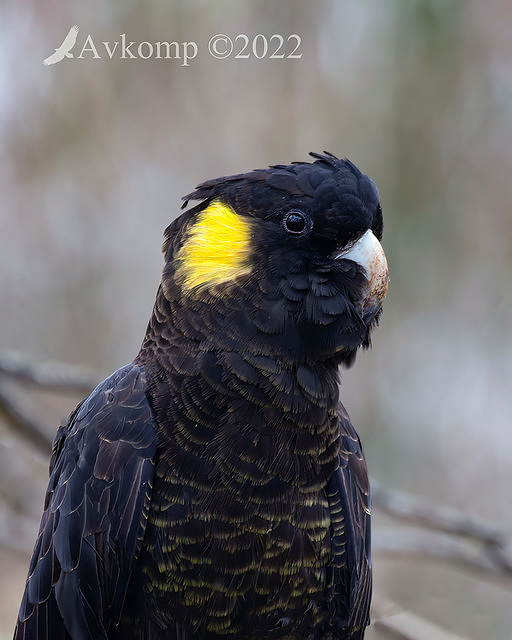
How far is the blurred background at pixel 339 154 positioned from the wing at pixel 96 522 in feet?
14.7

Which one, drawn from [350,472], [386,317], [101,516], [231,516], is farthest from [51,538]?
[386,317]

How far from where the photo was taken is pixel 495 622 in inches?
331

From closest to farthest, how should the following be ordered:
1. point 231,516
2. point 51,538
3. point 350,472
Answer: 1. point 231,516
2. point 51,538
3. point 350,472

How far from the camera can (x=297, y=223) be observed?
2887mm

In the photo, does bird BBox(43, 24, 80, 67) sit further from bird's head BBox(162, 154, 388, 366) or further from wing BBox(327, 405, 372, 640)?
wing BBox(327, 405, 372, 640)

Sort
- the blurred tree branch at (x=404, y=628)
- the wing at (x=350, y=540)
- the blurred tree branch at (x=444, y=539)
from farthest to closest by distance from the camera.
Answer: the blurred tree branch at (x=444, y=539), the blurred tree branch at (x=404, y=628), the wing at (x=350, y=540)

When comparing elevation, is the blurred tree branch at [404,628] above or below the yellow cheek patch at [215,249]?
below

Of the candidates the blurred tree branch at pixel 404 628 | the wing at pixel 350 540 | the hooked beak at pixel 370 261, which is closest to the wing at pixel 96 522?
the wing at pixel 350 540

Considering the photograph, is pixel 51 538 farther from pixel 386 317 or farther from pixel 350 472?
pixel 386 317

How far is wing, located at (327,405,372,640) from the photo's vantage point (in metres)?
3.16

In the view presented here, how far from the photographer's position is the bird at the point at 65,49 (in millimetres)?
7590

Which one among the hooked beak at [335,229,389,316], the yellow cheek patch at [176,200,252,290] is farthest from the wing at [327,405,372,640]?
the yellow cheek patch at [176,200,252,290]

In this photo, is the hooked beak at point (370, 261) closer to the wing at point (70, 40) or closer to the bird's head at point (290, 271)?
the bird's head at point (290, 271)

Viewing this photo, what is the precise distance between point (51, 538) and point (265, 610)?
1.04 metres
